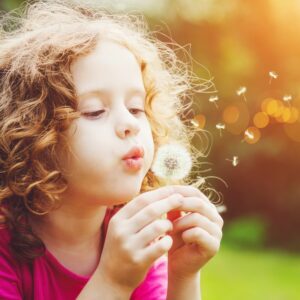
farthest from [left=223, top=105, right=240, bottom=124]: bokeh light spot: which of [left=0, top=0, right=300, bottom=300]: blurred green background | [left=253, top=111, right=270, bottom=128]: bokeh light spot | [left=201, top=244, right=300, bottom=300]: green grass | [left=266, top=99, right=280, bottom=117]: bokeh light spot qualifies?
[left=201, top=244, right=300, bottom=300]: green grass

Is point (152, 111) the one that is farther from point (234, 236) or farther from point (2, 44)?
point (234, 236)

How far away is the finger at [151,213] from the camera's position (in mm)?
1463

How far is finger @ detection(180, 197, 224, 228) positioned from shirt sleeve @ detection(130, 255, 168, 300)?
0.41m

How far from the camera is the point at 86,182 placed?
5.32 feet

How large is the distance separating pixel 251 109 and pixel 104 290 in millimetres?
3870

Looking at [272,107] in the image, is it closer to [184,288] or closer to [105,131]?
[184,288]

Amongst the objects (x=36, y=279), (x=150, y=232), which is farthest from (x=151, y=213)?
(x=36, y=279)

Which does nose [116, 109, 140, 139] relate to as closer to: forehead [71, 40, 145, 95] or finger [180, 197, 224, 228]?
forehead [71, 40, 145, 95]

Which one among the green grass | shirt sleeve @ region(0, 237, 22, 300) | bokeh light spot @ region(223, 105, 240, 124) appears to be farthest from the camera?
bokeh light spot @ region(223, 105, 240, 124)

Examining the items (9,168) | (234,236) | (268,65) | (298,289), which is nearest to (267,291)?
(298,289)

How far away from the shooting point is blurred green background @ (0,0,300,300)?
5.29 m

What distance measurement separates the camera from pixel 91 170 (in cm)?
159

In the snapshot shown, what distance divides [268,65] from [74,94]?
159 inches

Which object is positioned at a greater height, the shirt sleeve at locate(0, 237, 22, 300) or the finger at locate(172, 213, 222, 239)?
the finger at locate(172, 213, 222, 239)
